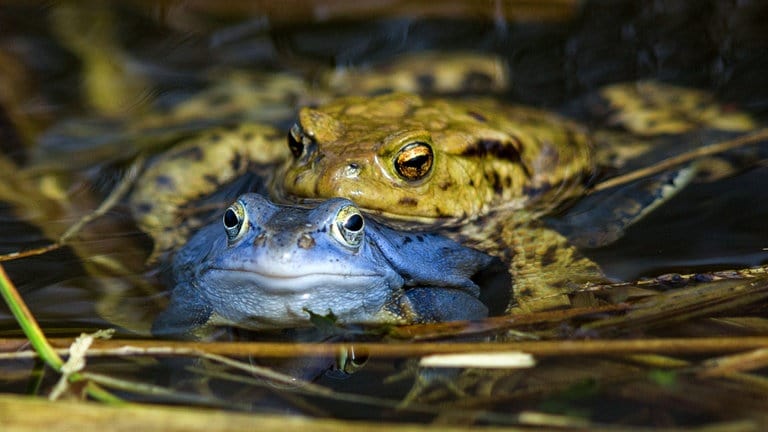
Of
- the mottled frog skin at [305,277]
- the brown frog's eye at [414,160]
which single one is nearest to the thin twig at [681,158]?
the brown frog's eye at [414,160]

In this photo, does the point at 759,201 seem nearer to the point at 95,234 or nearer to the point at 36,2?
the point at 95,234

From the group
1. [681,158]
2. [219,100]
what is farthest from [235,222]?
[681,158]

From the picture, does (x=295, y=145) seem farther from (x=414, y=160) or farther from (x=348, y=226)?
(x=348, y=226)

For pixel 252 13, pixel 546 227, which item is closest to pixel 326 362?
pixel 546 227

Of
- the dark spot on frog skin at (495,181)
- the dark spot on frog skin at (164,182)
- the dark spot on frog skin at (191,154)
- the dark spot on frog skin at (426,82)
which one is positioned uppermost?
the dark spot on frog skin at (426,82)

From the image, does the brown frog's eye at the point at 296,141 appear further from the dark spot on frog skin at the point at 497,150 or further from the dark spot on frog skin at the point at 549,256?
the dark spot on frog skin at the point at 549,256

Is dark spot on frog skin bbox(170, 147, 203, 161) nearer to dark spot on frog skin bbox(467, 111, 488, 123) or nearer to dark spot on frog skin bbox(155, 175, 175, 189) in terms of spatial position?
dark spot on frog skin bbox(155, 175, 175, 189)
